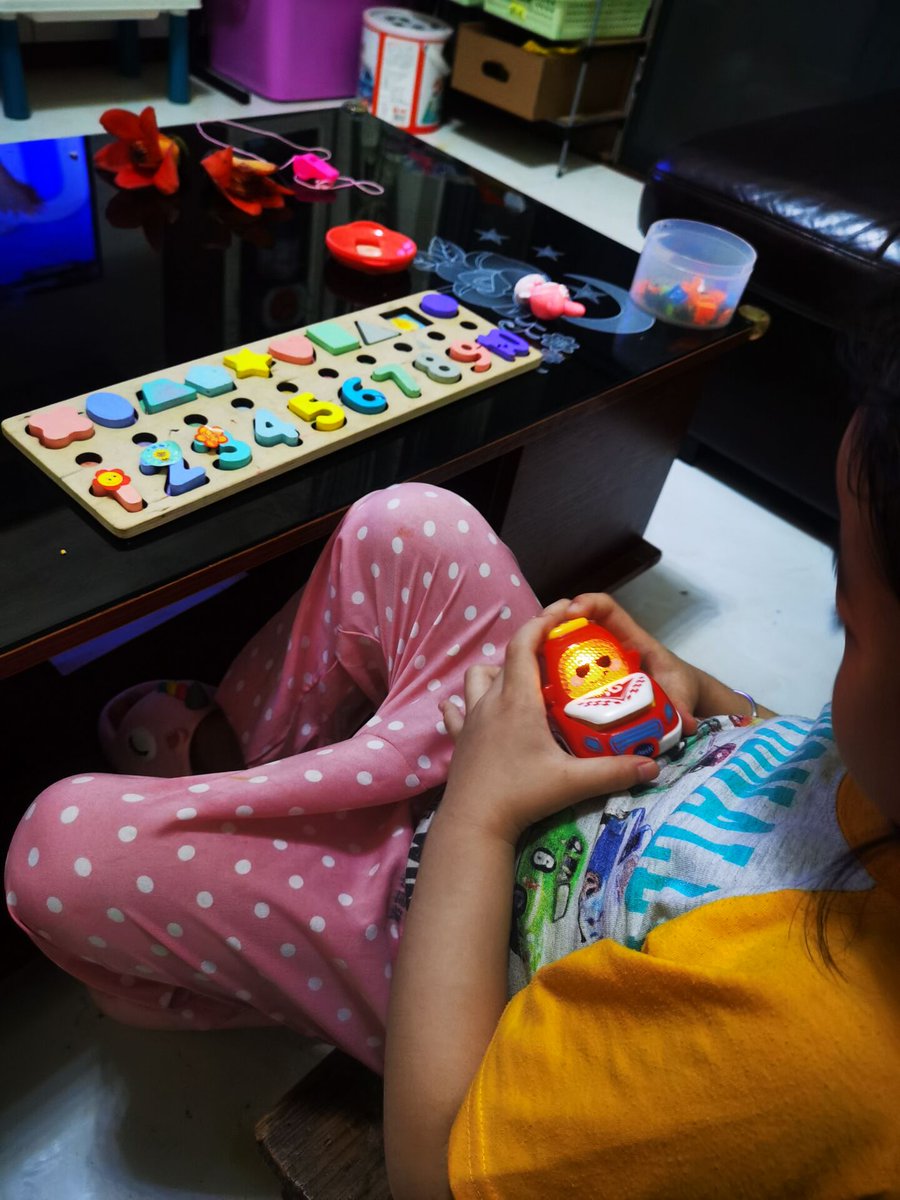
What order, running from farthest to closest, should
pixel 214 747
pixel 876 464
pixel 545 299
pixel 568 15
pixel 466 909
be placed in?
pixel 568 15
pixel 545 299
pixel 214 747
pixel 466 909
pixel 876 464

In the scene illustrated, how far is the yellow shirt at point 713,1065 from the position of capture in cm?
37

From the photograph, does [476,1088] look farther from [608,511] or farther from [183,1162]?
[608,511]

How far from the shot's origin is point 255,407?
76 cm

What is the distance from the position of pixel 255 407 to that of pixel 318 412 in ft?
0.18

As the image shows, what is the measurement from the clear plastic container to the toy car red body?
0.57 m

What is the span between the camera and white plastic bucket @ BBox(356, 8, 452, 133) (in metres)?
2.48

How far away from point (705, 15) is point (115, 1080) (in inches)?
109

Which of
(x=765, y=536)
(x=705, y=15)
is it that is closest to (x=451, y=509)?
(x=765, y=536)

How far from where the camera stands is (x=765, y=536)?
1.54 meters

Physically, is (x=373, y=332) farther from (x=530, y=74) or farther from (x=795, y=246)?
(x=530, y=74)

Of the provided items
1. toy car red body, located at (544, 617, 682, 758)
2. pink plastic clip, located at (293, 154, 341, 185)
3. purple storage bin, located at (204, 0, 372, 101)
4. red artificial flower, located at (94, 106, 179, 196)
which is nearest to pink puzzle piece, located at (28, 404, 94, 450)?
toy car red body, located at (544, 617, 682, 758)

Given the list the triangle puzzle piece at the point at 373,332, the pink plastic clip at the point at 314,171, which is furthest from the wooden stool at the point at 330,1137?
the pink plastic clip at the point at 314,171

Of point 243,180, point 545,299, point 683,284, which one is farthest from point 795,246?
point 243,180

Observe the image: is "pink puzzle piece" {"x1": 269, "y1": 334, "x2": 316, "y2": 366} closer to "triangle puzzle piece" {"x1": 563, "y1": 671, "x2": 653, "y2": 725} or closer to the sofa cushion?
"triangle puzzle piece" {"x1": 563, "y1": 671, "x2": 653, "y2": 725}
